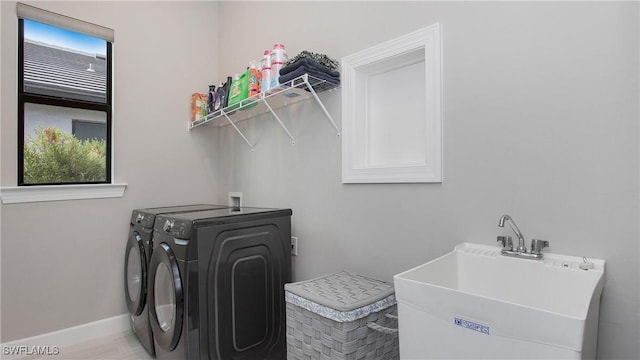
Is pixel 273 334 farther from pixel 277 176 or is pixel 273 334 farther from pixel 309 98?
pixel 309 98

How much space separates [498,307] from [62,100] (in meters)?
2.94

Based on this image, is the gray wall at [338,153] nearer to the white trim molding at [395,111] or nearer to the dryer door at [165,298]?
the white trim molding at [395,111]

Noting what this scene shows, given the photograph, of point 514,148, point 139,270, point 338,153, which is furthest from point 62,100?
point 514,148

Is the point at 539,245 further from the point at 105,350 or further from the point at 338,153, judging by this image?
the point at 105,350

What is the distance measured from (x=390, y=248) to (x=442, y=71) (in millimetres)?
909

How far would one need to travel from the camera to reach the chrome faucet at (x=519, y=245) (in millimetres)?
1208

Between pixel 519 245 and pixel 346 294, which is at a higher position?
pixel 519 245

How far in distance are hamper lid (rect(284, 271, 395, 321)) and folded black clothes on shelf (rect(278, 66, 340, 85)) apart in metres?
1.11

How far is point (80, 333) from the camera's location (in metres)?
2.39

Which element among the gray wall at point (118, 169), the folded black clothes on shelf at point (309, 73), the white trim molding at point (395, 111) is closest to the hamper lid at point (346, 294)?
the white trim molding at point (395, 111)

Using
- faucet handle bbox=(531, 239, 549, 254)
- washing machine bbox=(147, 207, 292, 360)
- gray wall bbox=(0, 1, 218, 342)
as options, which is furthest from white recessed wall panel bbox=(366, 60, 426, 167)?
gray wall bbox=(0, 1, 218, 342)

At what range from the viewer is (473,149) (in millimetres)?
1413

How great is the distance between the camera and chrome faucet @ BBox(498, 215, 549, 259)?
121 cm

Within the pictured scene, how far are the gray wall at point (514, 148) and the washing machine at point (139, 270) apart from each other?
1112 mm
